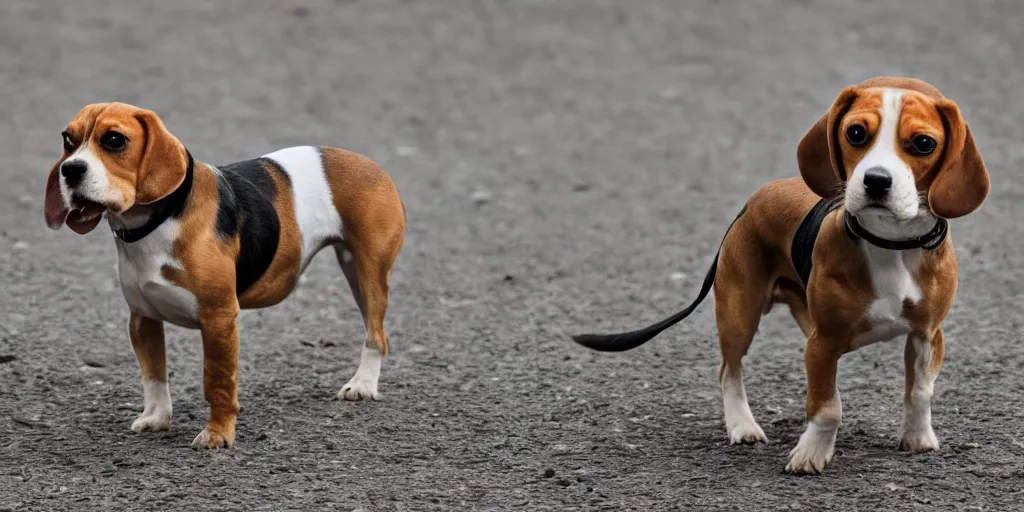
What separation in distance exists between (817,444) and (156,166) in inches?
104

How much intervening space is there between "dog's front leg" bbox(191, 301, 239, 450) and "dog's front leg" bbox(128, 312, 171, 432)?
30 centimetres

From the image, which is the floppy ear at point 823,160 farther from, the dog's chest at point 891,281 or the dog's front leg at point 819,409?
the dog's front leg at point 819,409

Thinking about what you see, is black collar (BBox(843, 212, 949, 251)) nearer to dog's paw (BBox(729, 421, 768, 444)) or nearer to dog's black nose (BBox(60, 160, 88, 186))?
dog's paw (BBox(729, 421, 768, 444))

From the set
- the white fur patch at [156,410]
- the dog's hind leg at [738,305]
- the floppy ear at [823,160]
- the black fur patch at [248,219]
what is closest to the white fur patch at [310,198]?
the black fur patch at [248,219]

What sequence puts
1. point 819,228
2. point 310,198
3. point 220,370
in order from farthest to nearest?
1. point 310,198
2. point 220,370
3. point 819,228

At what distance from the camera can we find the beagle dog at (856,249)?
4.79m

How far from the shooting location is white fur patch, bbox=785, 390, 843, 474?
17.5 feet

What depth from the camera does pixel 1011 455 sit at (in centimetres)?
568

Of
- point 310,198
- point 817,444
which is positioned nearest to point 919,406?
point 817,444

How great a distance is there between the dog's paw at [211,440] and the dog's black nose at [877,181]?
2.67 meters

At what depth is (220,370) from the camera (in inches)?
224

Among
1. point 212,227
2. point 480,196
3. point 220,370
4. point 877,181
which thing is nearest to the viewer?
point 877,181

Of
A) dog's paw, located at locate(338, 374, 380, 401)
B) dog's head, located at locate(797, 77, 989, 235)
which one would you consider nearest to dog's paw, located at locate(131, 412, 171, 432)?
dog's paw, located at locate(338, 374, 380, 401)

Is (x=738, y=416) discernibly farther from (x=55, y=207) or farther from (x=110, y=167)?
(x=55, y=207)
